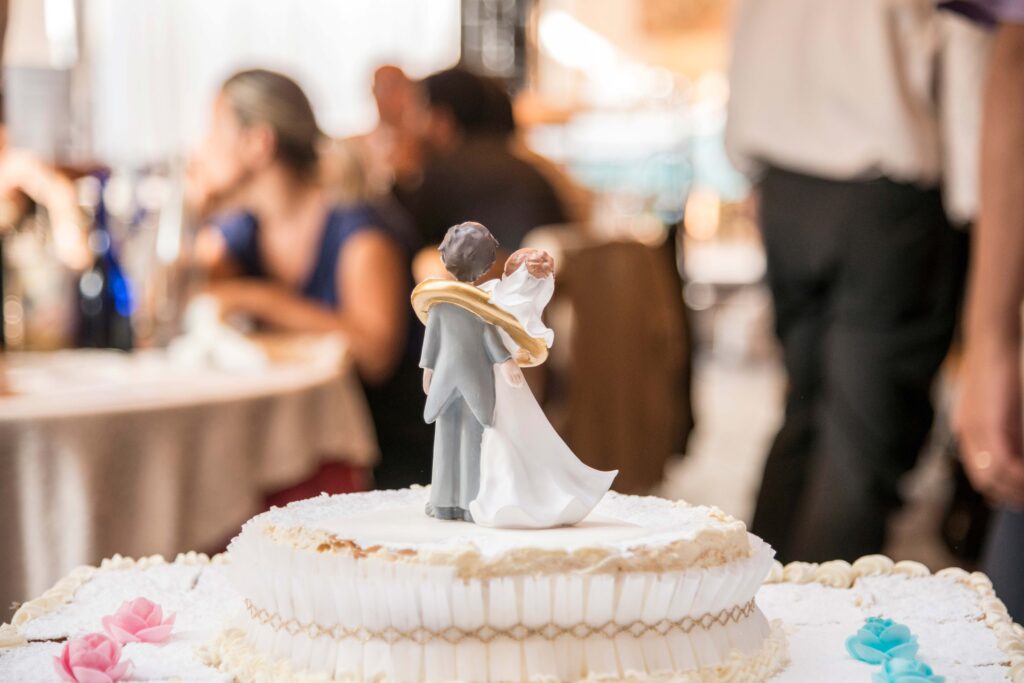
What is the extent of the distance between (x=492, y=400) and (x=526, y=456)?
4cm

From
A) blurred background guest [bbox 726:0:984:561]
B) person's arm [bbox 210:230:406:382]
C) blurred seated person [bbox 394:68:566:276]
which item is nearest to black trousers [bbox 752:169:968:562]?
blurred background guest [bbox 726:0:984:561]

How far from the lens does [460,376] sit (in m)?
0.86

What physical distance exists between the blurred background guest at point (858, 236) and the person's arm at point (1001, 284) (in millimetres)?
566

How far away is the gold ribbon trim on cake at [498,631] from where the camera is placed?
0.77 metres

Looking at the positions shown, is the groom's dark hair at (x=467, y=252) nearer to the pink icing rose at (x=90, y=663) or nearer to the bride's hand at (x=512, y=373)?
the bride's hand at (x=512, y=373)

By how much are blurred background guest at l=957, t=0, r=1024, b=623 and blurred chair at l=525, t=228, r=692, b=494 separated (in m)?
1.23

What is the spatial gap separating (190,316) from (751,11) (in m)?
1.24

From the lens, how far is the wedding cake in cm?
76

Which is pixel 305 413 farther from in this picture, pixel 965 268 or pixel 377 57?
pixel 377 57

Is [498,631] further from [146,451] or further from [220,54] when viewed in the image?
[220,54]

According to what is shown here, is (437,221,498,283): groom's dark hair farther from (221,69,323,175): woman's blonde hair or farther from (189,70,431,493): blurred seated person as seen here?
(221,69,323,175): woman's blonde hair

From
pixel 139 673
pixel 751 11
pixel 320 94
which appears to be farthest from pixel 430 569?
pixel 320 94

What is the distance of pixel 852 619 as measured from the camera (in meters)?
0.97

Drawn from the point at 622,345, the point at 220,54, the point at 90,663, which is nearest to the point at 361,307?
the point at 622,345
